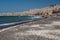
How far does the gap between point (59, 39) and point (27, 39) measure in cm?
275

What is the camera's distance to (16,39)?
1511 centimetres

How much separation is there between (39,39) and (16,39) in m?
1.98

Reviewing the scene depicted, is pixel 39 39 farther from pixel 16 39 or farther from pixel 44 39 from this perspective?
pixel 16 39

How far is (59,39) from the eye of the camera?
15031 mm

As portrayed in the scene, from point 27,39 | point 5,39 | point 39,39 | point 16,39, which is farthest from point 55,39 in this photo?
point 5,39

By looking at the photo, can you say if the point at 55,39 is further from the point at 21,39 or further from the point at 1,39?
the point at 1,39

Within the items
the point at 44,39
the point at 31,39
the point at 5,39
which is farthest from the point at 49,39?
the point at 5,39

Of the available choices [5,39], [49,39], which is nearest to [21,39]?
[5,39]

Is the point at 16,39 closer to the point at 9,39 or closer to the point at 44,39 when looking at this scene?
the point at 9,39

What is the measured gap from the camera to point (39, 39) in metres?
15.1

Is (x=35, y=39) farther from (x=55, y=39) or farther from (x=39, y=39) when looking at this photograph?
(x=55, y=39)

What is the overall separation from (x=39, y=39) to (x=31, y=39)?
0.69 meters

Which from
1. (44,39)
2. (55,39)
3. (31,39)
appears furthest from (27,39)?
(55,39)

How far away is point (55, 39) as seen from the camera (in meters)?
15.1
